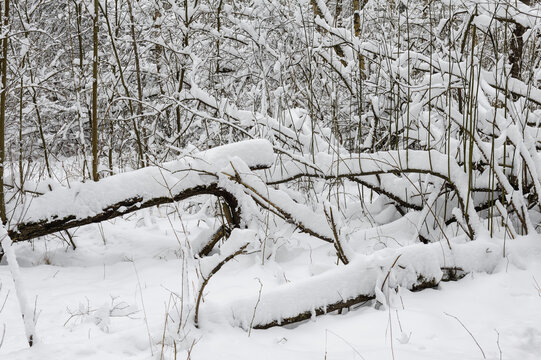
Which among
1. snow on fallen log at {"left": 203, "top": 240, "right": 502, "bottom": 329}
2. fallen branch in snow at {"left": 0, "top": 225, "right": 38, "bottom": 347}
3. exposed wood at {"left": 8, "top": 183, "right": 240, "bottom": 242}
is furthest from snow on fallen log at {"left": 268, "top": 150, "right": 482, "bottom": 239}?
fallen branch in snow at {"left": 0, "top": 225, "right": 38, "bottom": 347}

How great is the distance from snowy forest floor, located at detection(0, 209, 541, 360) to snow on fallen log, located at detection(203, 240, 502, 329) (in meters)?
0.05

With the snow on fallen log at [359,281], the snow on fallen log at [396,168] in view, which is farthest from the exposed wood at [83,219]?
the snow on fallen log at [359,281]

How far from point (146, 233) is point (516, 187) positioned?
2.78 metres

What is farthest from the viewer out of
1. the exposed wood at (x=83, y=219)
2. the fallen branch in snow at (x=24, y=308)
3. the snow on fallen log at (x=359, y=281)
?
the exposed wood at (x=83, y=219)

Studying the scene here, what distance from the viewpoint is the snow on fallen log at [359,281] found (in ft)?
6.42

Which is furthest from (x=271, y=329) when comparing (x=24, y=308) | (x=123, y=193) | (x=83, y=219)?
(x=83, y=219)

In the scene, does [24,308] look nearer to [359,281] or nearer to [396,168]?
[359,281]

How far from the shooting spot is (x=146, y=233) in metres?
3.73

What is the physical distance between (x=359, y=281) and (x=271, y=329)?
492 millimetres

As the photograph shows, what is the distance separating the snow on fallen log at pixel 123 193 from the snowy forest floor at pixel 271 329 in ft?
1.29

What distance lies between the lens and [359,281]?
7.04 ft

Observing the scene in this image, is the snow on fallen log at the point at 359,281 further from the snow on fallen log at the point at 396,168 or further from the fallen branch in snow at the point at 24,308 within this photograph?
the fallen branch in snow at the point at 24,308

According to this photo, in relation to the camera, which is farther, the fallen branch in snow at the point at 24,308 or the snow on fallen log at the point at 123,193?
the snow on fallen log at the point at 123,193

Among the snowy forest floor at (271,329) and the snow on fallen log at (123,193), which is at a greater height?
the snow on fallen log at (123,193)
